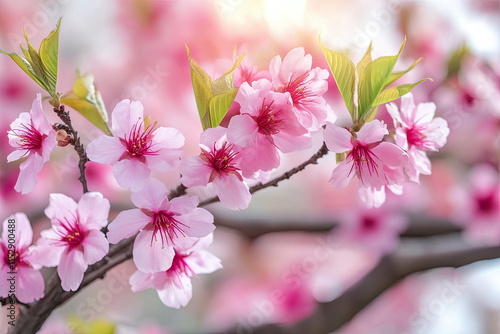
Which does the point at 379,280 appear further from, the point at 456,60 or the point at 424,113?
the point at 424,113

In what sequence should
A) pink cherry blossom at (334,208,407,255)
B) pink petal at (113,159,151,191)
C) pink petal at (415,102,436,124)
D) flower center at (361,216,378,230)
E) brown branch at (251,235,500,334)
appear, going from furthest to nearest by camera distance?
1. flower center at (361,216,378,230)
2. pink cherry blossom at (334,208,407,255)
3. brown branch at (251,235,500,334)
4. pink petal at (415,102,436,124)
5. pink petal at (113,159,151,191)

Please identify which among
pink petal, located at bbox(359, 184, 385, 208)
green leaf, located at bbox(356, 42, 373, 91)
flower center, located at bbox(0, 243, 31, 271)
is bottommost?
flower center, located at bbox(0, 243, 31, 271)

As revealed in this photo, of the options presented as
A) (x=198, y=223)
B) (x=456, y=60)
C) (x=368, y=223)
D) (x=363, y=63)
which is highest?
(x=363, y=63)

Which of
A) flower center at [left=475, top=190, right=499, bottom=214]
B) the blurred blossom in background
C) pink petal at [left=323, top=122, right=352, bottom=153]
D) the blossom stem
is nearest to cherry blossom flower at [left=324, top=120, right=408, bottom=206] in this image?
pink petal at [left=323, top=122, right=352, bottom=153]

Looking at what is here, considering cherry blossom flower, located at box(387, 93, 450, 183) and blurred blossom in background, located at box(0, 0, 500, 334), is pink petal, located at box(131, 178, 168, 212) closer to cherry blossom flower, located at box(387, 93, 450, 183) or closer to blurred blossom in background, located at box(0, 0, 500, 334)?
cherry blossom flower, located at box(387, 93, 450, 183)

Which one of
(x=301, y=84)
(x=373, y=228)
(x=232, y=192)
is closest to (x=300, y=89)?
(x=301, y=84)
